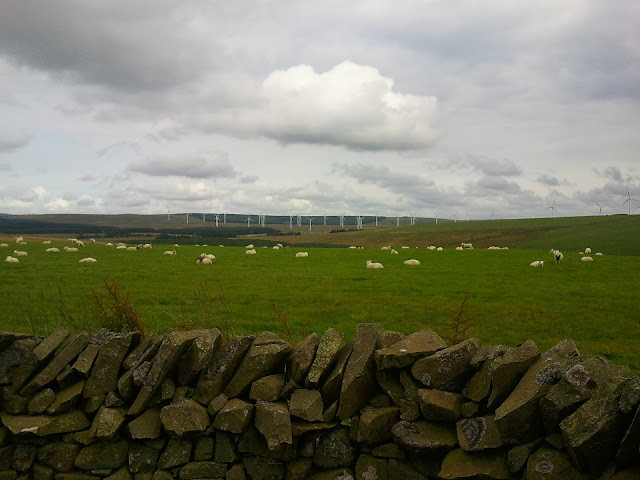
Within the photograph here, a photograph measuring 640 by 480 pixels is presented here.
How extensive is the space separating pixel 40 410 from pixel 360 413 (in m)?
3.51

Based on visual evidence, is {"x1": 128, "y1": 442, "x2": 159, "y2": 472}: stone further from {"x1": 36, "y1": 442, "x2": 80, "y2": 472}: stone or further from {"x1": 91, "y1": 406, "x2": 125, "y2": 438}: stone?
{"x1": 36, "y1": 442, "x2": 80, "y2": 472}: stone

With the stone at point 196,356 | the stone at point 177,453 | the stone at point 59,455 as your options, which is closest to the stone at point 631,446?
the stone at point 196,356

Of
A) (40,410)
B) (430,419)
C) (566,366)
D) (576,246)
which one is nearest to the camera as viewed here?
(566,366)

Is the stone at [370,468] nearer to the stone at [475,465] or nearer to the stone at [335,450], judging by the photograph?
the stone at [335,450]

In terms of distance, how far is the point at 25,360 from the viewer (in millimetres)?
5320

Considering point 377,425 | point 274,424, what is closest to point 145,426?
point 274,424

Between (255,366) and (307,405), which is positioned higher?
(255,366)

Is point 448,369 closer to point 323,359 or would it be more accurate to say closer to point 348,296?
point 323,359

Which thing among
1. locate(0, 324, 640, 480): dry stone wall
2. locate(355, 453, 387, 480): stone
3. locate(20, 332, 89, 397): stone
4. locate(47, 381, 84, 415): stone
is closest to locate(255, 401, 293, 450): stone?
locate(0, 324, 640, 480): dry stone wall

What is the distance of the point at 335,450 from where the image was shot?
4.70 metres

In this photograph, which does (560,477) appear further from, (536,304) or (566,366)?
(536,304)

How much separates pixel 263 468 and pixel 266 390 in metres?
0.78

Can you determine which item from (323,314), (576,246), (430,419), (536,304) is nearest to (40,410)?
(430,419)

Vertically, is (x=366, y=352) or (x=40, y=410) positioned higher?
(x=366, y=352)
